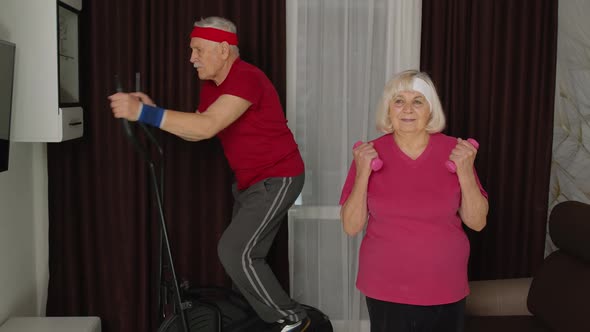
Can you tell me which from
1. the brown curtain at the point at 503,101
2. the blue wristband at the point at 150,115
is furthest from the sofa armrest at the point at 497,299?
the blue wristband at the point at 150,115

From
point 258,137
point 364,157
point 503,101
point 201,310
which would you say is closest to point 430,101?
point 364,157

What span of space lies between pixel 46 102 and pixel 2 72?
1.15 ft

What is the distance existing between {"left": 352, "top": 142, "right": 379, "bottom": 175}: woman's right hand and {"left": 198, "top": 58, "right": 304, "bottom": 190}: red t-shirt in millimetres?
706

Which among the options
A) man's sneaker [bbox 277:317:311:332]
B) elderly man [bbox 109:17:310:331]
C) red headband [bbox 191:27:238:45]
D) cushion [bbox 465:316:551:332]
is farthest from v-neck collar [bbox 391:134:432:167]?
man's sneaker [bbox 277:317:311:332]

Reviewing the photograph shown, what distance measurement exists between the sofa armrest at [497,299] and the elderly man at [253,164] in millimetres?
726

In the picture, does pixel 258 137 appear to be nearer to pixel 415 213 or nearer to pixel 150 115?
pixel 150 115

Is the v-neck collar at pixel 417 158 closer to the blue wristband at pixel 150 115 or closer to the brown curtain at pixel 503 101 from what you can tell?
the blue wristband at pixel 150 115

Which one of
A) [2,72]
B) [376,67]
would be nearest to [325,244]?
[376,67]

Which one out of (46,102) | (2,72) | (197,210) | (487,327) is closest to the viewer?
(2,72)

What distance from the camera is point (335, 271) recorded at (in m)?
3.41

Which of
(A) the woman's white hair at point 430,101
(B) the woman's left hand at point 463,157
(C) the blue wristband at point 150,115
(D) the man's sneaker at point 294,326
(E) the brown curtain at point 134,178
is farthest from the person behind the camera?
(E) the brown curtain at point 134,178

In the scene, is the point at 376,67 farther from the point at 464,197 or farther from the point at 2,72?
the point at 2,72

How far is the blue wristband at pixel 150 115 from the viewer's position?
240cm

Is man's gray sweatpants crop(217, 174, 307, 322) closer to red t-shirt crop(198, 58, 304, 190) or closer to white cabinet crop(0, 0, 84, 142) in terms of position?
red t-shirt crop(198, 58, 304, 190)
